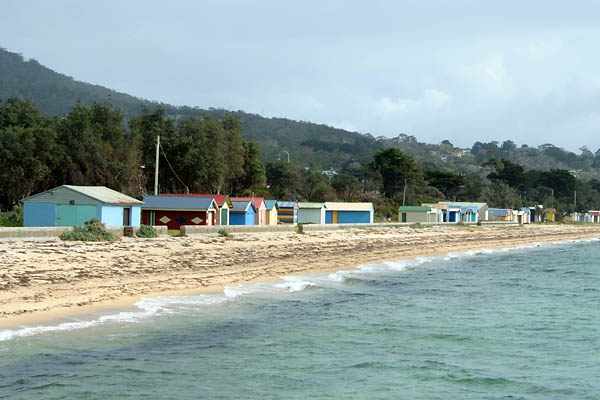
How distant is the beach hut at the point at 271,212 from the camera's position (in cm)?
5744

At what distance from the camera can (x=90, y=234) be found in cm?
3009

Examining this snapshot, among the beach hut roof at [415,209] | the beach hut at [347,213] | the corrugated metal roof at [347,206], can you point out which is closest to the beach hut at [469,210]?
the beach hut roof at [415,209]

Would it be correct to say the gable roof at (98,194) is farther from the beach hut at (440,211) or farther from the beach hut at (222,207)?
the beach hut at (440,211)

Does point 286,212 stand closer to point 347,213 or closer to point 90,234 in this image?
point 347,213

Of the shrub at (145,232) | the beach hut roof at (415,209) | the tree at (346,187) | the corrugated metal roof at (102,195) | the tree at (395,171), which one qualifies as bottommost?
the shrub at (145,232)

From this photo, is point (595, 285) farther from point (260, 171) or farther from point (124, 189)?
point (260, 171)

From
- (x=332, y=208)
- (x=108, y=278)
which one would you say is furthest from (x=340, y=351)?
(x=332, y=208)

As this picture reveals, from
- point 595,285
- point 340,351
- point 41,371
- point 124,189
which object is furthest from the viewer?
point 124,189

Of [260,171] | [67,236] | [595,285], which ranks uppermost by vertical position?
[260,171]

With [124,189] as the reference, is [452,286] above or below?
below

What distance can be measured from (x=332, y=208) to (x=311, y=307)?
49.1 meters

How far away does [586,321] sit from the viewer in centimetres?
2198

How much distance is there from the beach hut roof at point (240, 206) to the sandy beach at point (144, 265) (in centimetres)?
548

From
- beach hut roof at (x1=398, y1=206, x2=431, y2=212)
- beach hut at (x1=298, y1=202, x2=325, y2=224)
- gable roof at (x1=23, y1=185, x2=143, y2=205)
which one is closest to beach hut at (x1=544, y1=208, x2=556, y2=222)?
beach hut roof at (x1=398, y1=206, x2=431, y2=212)
